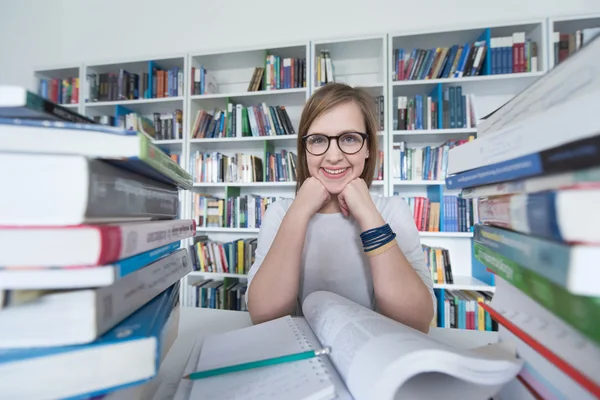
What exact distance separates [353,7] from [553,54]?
55.8 inches

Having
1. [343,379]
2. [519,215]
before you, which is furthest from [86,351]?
[519,215]

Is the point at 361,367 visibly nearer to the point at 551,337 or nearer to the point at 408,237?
the point at 551,337

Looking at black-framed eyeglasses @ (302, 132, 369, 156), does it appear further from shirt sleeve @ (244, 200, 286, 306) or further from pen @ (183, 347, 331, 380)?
pen @ (183, 347, 331, 380)

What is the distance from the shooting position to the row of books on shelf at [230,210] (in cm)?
210

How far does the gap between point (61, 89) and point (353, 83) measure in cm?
259

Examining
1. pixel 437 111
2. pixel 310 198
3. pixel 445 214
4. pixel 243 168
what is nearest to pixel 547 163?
pixel 310 198

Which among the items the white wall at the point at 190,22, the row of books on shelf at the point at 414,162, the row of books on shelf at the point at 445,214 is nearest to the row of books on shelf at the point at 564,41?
the white wall at the point at 190,22

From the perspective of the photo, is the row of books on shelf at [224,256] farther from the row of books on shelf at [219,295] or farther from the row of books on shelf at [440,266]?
the row of books on shelf at [440,266]

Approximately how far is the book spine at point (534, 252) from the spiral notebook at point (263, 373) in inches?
8.8

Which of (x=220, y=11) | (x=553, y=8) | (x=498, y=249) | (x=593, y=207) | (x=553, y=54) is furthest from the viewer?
(x=220, y=11)

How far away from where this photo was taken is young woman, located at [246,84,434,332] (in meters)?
0.68

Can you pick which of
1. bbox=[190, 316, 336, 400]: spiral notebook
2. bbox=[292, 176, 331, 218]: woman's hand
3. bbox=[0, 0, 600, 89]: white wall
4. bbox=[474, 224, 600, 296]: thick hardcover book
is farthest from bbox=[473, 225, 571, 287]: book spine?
bbox=[0, 0, 600, 89]: white wall

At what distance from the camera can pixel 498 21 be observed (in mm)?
1762

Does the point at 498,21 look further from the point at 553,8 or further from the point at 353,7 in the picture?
the point at 353,7
